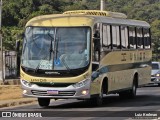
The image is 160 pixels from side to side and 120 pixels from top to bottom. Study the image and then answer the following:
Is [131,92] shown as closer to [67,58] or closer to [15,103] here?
[15,103]

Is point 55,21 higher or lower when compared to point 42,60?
higher

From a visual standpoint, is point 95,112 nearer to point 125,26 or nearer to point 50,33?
point 50,33

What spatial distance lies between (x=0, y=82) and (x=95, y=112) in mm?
18505

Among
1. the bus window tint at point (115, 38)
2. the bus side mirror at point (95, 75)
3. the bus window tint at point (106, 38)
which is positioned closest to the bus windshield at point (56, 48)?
the bus side mirror at point (95, 75)

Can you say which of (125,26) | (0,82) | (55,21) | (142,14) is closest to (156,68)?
(0,82)

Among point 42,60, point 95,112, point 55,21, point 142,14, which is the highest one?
point 55,21

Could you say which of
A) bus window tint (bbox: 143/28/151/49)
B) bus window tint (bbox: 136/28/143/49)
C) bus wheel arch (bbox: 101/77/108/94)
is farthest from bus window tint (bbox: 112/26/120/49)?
bus window tint (bbox: 143/28/151/49)

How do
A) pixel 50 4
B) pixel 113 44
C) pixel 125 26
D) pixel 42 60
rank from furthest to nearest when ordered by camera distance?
pixel 50 4 < pixel 125 26 < pixel 113 44 < pixel 42 60

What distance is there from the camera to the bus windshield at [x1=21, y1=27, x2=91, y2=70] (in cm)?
1756

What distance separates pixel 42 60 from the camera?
17688mm

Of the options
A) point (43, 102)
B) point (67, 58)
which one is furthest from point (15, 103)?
point (67, 58)

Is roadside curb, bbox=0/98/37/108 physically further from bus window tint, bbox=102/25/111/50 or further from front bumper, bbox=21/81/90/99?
bus window tint, bbox=102/25/111/50

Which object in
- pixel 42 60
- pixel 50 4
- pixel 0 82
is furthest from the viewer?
pixel 50 4

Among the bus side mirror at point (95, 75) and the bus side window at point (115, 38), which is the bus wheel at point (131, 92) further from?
the bus side mirror at point (95, 75)
